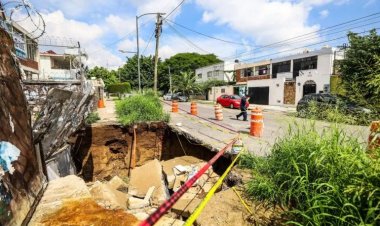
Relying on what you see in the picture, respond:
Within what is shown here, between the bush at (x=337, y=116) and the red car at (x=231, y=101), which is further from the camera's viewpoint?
the red car at (x=231, y=101)

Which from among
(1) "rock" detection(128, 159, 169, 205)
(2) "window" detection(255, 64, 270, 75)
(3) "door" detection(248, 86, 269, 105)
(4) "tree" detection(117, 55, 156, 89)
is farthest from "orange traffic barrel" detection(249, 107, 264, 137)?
(4) "tree" detection(117, 55, 156, 89)

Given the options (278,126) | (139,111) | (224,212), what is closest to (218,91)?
(278,126)

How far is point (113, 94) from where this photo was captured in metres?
58.1

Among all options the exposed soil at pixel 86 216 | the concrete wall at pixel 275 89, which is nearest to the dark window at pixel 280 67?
the concrete wall at pixel 275 89

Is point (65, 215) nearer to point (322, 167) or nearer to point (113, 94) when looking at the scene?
point (322, 167)

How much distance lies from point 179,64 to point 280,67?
39.7 metres

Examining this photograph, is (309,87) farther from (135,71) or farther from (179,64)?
(135,71)

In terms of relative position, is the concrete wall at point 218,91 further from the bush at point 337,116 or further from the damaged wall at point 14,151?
the damaged wall at point 14,151

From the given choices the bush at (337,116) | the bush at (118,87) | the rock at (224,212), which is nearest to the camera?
the rock at (224,212)

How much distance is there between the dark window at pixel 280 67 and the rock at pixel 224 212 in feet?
109

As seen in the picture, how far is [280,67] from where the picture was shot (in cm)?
3681

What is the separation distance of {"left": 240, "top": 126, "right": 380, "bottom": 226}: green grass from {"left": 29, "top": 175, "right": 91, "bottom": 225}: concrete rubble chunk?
273 cm

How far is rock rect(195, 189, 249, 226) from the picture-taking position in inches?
163

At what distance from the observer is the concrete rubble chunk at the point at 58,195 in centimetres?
364
